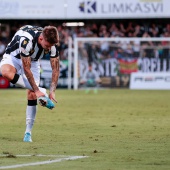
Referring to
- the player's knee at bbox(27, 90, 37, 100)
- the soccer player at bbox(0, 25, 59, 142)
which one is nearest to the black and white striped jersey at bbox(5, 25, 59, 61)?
the soccer player at bbox(0, 25, 59, 142)

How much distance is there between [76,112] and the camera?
20.8m

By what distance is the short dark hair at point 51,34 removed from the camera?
1223 centimetres

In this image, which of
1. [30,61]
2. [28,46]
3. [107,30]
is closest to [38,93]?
[30,61]

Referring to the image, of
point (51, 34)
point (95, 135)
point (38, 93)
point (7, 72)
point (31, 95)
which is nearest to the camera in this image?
point (51, 34)

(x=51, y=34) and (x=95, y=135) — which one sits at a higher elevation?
(x=51, y=34)

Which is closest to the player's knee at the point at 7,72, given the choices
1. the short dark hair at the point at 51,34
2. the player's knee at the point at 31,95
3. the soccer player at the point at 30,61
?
the soccer player at the point at 30,61

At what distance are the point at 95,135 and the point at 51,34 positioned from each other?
2791 millimetres

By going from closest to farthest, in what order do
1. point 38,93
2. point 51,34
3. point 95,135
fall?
point 51,34 → point 38,93 → point 95,135

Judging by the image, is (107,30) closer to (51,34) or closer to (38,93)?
(38,93)

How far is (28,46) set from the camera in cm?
1269

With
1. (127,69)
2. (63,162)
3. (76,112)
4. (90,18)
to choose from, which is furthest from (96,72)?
(63,162)

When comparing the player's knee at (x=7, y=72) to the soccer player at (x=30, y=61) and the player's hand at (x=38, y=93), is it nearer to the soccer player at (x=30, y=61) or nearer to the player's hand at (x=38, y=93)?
the soccer player at (x=30, y=61)

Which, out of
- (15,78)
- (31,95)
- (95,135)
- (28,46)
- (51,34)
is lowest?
(95,135)

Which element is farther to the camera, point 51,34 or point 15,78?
point 15,78
